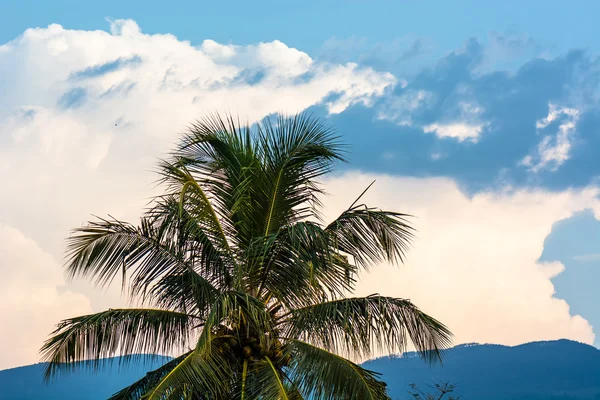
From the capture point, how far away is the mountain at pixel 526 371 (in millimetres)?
123250

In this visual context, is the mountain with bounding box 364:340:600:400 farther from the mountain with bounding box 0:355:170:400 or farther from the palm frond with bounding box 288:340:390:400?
the palm frond with bounding box 288:340:390:400

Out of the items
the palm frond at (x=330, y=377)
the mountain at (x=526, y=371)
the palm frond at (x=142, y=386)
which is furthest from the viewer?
the mountain at (x=526, y=371)

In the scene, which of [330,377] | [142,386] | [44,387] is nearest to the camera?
[330,377]

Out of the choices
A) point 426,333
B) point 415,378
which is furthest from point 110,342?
point 415,378

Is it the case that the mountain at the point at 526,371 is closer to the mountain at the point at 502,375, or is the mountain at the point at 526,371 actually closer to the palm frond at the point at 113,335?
the mountain at the point at 502,375

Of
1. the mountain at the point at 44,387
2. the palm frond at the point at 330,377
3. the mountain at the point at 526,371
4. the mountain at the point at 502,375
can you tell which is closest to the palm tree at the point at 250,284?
the palm frond at the point at 330,377

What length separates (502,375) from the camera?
126 meters

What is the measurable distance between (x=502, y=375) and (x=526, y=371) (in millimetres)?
6888

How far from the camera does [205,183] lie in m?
15.6

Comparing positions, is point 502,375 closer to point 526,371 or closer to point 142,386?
point 526,371

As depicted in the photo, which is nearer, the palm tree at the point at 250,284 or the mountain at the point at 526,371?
the palm tree at the point at 250,284

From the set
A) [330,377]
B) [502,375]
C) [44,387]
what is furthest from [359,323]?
[502,375]

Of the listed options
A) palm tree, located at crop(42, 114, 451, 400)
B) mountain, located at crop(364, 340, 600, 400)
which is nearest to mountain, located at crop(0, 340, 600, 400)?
mountain, located at crop(364, 340, 600, 400)

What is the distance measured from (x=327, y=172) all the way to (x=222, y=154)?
173 cm
